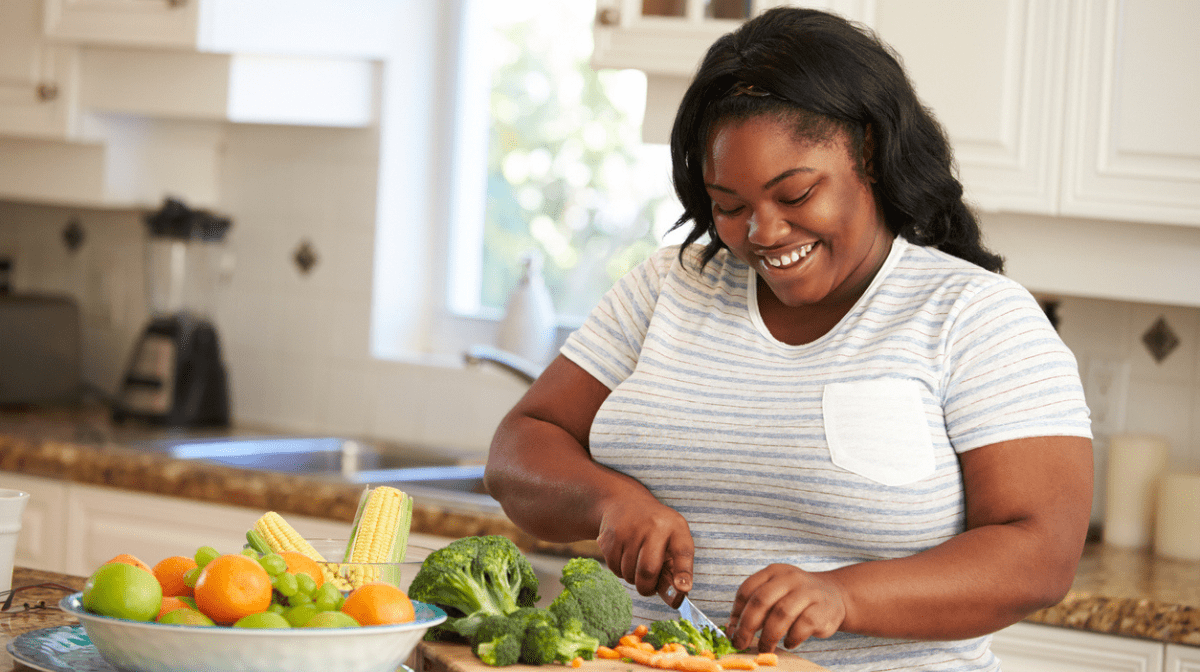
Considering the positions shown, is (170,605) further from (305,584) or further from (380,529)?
(380,529)

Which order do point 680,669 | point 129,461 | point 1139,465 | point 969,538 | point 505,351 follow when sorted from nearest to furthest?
point 680,669, point 969,538, point 1139,465, point 129,461, point 505,351

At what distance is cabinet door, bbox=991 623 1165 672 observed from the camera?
5.57 ft

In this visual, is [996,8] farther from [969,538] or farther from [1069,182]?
[969,538]

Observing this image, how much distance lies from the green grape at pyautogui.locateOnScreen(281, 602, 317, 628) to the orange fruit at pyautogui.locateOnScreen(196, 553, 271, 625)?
0.05ft

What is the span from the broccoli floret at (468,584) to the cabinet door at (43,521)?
1.59 m

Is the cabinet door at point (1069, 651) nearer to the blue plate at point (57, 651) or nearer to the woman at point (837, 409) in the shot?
the woman at point (837, 409)

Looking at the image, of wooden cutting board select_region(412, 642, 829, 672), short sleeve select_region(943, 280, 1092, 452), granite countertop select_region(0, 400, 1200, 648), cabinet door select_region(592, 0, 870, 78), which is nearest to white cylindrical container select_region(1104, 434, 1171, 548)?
granite countertop select_region(0, 400, 1200, 648)

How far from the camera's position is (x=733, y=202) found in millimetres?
1137

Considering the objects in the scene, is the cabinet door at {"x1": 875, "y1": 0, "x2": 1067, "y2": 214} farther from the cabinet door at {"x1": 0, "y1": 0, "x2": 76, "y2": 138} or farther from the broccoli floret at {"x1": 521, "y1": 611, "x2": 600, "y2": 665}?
the cabinet door at {"x1": 0, "y1": 0, "x2": 76, "y2": 138}

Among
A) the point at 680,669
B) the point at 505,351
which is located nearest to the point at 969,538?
the point at 680,669

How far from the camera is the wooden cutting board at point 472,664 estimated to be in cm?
88

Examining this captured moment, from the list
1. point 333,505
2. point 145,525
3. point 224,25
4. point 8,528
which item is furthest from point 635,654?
point 224,25

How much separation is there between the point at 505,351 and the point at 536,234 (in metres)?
0.36

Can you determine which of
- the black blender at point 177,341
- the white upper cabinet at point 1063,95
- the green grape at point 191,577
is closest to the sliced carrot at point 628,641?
the green grape at point 191,577
